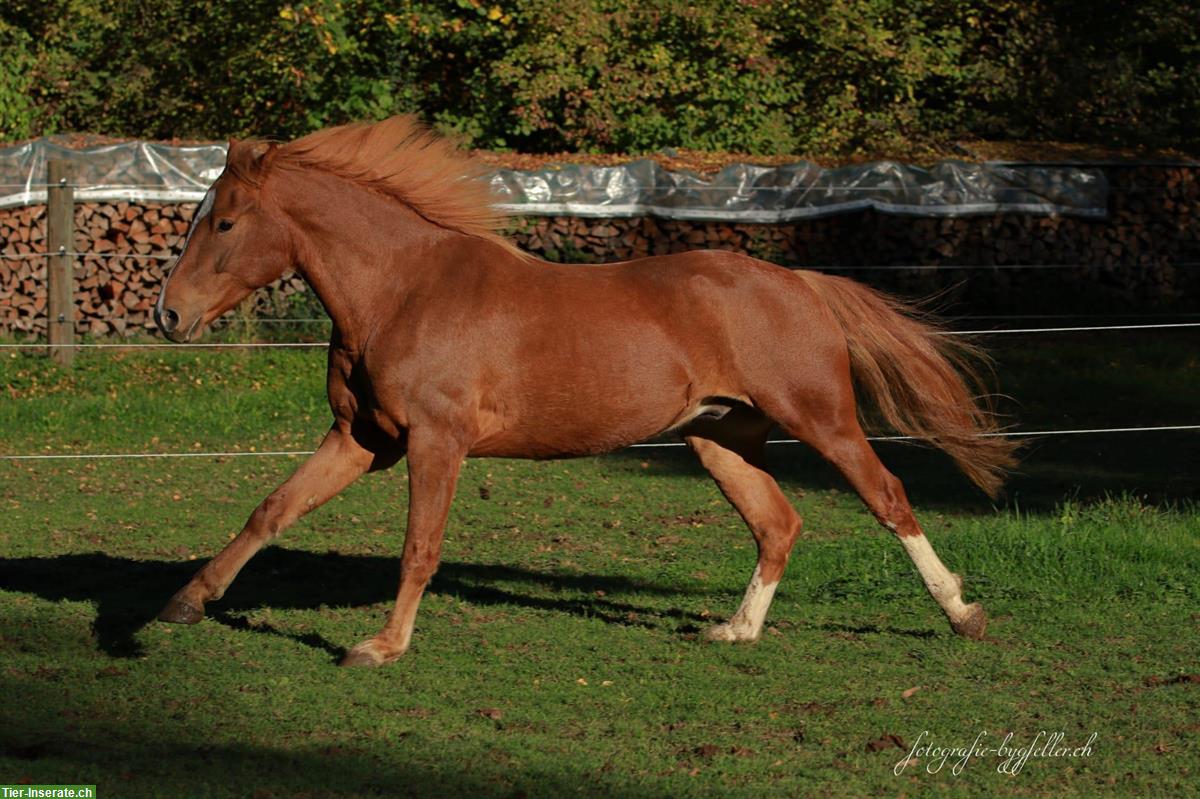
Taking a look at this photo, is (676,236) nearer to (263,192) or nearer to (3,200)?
(3,200)

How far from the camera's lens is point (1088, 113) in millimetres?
21172

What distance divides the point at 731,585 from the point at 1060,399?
719cm

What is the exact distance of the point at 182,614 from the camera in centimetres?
575

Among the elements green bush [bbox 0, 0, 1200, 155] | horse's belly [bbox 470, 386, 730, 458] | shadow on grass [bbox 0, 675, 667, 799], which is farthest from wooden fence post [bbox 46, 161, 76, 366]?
shadow on grass [bbox 0, 675, 667, 799]

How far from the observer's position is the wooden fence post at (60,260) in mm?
13172

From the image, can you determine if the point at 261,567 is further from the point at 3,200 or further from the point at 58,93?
the point at 58,93

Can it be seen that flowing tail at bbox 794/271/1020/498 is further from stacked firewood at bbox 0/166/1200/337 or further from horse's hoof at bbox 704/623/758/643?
stacked firewood at bbox 0/166/1200/337

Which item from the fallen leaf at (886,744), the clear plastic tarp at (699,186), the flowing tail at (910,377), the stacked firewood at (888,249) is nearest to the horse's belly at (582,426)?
the flowing tail at (910,377)

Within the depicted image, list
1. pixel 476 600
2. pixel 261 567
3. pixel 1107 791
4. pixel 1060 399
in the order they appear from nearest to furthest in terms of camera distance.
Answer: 1. pixel 1107 791
2. pixel 476 600
3. pixel 261 567
4. pixel 1060 399

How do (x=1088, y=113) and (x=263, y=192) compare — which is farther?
(x=1088, y=113)

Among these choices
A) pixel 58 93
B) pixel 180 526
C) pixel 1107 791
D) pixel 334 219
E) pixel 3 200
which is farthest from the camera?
pixel 58 93

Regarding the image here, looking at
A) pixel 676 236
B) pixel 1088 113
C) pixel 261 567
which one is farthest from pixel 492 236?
pixel 1088 113

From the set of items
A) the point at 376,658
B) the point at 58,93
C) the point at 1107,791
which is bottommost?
the point at 58,93

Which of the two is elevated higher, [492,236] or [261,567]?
[492,236]
